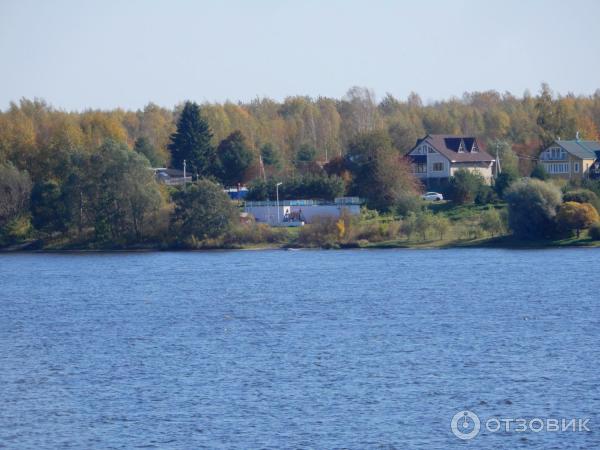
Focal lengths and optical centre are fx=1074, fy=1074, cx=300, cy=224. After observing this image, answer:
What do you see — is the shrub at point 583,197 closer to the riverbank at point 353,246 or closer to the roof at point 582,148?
the riverbank at point 353,246

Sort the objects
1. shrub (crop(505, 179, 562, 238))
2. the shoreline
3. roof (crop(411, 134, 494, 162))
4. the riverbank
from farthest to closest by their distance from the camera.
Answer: roof (crop(411, 134, 494, 162)) < shrub (crop(505, 179, 562, 238)) < the riverbank < the shoreline

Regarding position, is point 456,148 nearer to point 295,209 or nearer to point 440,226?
point 295,209

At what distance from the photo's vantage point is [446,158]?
299ft

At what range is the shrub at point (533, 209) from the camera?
66.7 m

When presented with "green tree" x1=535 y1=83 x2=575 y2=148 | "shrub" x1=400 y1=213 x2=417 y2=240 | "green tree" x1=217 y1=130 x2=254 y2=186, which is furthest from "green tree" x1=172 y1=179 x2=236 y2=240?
"green tree" x1=535 y1=83 x2=575 y2=148

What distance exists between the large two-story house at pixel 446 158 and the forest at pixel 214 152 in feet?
8.96

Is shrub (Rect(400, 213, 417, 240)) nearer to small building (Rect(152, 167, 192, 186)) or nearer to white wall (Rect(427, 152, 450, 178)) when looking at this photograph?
white wall (Rect(427, 152, 450, 178))

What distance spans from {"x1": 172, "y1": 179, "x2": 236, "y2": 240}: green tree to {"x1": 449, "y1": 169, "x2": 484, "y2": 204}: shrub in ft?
56.4

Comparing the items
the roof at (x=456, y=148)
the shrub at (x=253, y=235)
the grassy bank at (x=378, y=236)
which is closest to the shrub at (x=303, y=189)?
the grassy bank at (x=378, y=236)

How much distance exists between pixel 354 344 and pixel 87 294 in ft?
69.0

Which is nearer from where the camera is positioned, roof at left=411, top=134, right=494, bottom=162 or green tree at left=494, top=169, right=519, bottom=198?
green tree at left=494, top=169, right=519, bottom=198

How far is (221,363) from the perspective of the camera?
31.0m

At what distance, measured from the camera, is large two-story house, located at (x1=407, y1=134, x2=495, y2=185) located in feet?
300

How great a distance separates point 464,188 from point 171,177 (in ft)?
103
